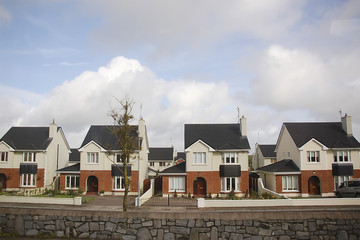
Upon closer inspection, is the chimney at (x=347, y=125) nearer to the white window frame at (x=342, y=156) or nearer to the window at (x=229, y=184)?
the white window frame at (x=342, y=156)

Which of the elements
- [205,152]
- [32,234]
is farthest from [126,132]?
[205,152]

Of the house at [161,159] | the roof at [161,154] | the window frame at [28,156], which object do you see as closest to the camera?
the window frame at [28,156]

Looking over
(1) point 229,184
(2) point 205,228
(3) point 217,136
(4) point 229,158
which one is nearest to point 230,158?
(4) point 229,158

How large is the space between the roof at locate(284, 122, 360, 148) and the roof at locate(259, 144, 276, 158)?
1889cm

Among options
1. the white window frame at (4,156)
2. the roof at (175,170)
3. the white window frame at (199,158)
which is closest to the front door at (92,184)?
the roof at (175,170)

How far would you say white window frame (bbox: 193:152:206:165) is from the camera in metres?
35.3

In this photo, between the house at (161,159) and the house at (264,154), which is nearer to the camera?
the house at (264,154)

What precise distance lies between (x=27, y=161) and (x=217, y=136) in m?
24.6

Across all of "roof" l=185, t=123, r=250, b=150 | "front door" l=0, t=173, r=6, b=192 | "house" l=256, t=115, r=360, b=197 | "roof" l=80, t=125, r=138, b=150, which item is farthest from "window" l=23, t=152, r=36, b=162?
"house" l=256, t=115, r=360, b=197

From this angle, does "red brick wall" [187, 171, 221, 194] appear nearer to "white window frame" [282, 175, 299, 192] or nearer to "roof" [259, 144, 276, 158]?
"white window frame" [282, 175, 299, 192]

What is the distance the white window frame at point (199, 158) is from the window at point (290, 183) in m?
9.37

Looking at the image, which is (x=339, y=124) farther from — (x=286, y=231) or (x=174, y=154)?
(x=174, y=154)

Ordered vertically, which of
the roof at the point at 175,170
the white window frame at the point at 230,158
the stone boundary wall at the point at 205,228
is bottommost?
the stone boundary wall at the point at 205,228

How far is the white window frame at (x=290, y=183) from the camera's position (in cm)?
3438
